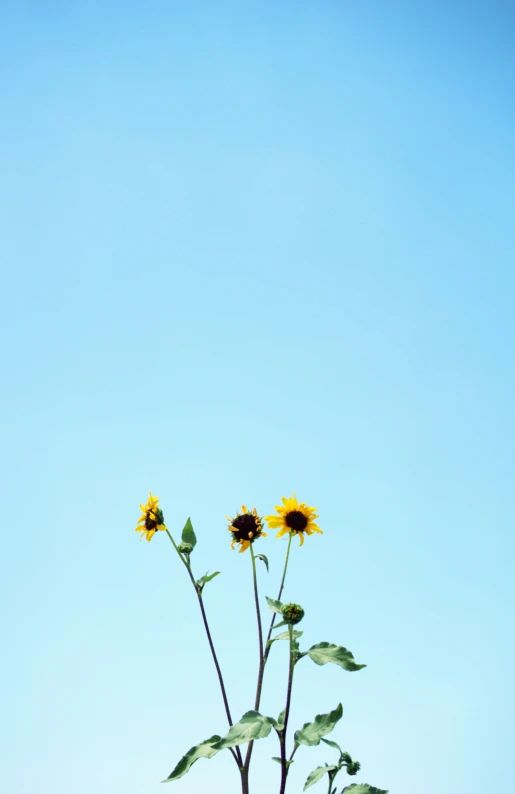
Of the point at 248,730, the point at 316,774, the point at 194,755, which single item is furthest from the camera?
the point at 316,774

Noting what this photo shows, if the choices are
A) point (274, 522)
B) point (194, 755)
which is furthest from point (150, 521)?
point (194, 755)

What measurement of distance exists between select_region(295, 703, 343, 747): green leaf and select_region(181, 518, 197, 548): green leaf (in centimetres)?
142

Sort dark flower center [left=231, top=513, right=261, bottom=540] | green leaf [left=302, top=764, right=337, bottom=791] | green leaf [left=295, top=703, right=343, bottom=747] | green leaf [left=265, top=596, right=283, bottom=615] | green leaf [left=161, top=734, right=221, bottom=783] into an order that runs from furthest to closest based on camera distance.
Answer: dark flower center [left=231, top=513, right=261, bottom=540] < green leaf [left=265, top=596, right=283, bottom=615] < green leaf [left=302, top=764, right=337, bottom=791] < green leaf [left=295, top=703, right=343, bottom=747] < green leaf [left=161, top=734, right=221, bottom=783]

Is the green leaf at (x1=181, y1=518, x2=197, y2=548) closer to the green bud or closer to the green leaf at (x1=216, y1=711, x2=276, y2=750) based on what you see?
the green bud

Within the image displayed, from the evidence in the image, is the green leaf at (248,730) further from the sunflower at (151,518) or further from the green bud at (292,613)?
the sunflower at (151,518)

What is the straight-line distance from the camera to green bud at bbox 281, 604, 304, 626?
3.88 meters

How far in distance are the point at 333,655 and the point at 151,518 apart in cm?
179

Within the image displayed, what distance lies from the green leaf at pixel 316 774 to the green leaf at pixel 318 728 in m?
0.35

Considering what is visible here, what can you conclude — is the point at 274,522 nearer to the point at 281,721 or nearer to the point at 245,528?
the point at 245,528

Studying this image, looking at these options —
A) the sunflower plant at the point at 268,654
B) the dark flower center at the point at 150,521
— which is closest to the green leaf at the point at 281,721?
the sunflower plant at the point at 268,654

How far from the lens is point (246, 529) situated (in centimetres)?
470

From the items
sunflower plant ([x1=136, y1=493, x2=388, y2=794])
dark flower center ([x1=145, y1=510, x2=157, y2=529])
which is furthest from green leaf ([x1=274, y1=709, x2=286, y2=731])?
dark flower center ([x1=145, y1=510, x2=157, y2=529])

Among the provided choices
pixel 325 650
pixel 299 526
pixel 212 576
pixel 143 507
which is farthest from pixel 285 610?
pixel 143 507

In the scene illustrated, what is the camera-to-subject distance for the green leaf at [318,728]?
365 cm
